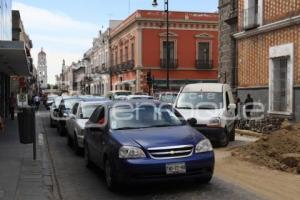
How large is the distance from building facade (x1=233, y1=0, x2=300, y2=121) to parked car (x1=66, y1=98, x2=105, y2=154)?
34.3ft

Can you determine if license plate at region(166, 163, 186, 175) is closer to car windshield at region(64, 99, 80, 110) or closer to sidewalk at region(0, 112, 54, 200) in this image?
sidewalk at region(0, 112, 54, 200)

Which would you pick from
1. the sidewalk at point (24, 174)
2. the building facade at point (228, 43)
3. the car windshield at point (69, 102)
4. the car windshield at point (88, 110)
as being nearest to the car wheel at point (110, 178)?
the sidewalk at point (24, 174)

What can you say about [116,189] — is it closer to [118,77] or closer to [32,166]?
[32,166]

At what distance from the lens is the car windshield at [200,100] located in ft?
58.5

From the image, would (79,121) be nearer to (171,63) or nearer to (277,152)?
(277,152)

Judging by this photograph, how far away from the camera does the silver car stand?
15.1 m

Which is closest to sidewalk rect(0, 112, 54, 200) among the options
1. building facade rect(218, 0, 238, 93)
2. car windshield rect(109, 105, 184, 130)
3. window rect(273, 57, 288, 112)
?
car windshield rect(109, 105, 184, 130)

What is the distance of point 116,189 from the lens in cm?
945

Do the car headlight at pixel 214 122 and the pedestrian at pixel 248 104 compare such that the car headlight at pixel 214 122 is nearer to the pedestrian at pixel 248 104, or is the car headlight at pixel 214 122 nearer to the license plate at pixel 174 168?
the license plate at pixel 174 168

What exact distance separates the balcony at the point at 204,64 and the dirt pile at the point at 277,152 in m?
44.5

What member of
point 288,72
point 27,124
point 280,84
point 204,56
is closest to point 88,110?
point 27,124

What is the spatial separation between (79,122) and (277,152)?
570 centimetres

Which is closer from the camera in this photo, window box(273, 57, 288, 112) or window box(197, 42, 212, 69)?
window box(273, 57, 288, 112)

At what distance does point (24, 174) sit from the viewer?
36.8 ft
